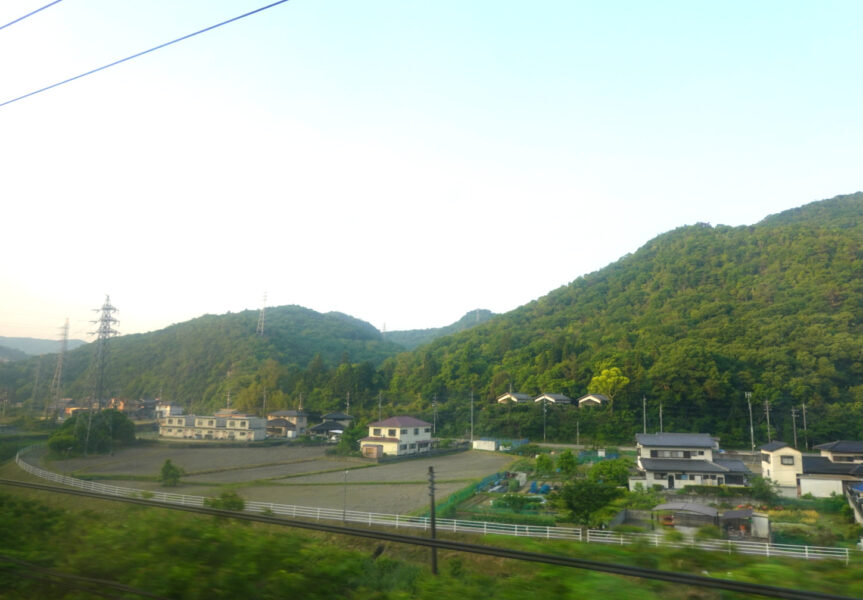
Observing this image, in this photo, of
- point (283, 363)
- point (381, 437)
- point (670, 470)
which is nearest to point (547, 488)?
point (670, 470)

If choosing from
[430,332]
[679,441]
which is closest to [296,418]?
[679,441]

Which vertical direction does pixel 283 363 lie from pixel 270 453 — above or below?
above

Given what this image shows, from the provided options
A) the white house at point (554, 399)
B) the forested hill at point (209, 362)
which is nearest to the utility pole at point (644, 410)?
the white house at point (554, 399)

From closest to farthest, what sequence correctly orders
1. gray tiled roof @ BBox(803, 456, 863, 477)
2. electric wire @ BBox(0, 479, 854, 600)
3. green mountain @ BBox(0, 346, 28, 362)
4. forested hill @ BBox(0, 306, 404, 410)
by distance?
1. electric wire @ BBox(0, 479, 854, 600)
2. gray tiled roof @ BBox(803, 456, 863, 477)
3. green mountain @ BBox(0, 346, 28, 362)
4. forested hill @ BBox(0, 306, 404, 410)

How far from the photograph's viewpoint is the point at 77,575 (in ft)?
5.51

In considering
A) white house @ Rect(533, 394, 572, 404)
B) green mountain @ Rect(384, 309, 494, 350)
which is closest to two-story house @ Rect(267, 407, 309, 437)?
white house @ Rect(533, 394, 572, 404)

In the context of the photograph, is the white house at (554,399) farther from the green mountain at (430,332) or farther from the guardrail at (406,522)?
the green mountain at (430,332)

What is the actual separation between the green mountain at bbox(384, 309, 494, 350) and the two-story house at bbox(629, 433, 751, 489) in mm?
38090

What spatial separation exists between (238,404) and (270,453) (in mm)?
11159

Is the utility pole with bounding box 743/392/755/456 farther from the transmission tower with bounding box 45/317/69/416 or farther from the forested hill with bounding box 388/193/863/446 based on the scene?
the transmission tower with bounding box 45/317/69/416

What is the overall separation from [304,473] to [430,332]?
158ft

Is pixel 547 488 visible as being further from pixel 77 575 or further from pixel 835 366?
pixel 835 366

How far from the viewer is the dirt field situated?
8977 millimetres

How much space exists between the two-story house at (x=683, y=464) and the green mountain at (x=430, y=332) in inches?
1500
